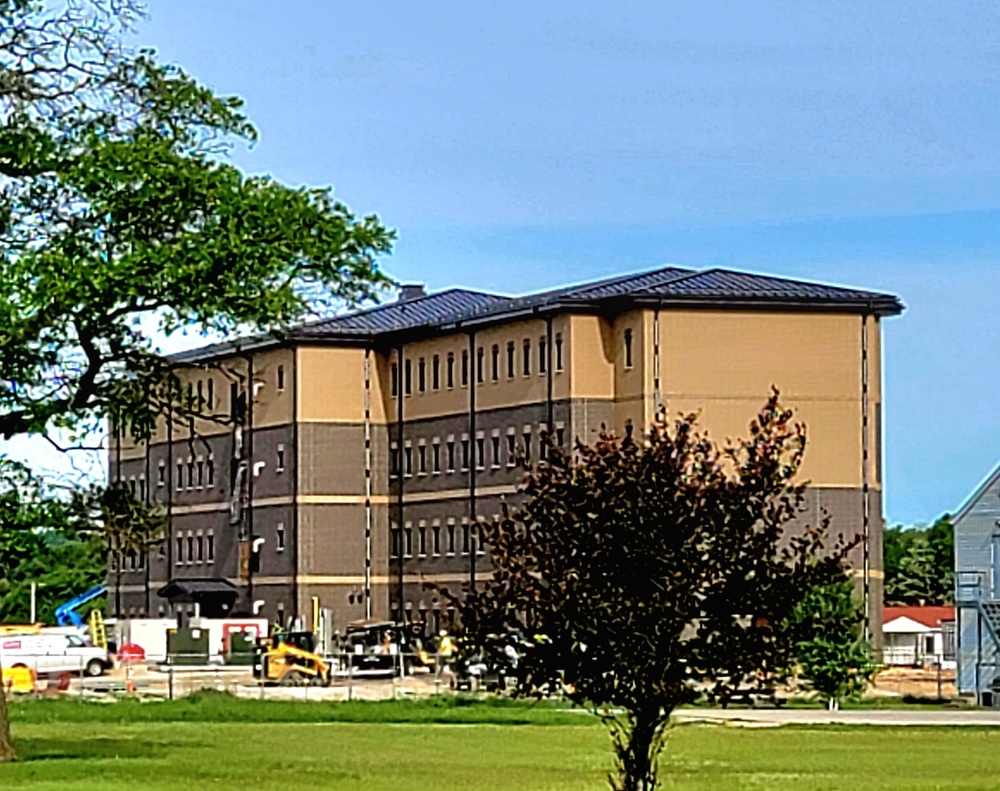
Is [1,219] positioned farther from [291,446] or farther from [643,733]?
[291,446]

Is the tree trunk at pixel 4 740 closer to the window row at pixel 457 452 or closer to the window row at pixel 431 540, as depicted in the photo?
the window row at pixel 457 452

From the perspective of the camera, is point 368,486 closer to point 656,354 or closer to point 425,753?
point 656,354

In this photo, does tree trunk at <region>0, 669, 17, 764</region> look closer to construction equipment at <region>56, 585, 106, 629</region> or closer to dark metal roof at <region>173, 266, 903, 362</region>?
dark metal roof at <region>173, 266, 903, 362</region>

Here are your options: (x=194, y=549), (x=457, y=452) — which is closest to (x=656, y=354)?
(x=457, y=452)

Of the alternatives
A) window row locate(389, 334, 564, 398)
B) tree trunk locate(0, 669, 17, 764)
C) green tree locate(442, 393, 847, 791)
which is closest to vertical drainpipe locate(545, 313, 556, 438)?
window row locate(389, 334, 564, 398)

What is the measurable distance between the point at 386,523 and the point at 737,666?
9494 cm

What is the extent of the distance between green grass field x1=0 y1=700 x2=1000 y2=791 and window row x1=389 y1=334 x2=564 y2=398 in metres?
36.2

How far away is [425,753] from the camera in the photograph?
1898 inches

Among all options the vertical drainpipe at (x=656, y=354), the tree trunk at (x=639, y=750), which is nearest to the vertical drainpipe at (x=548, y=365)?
the vertical drainpipe at (x=656, y=354)

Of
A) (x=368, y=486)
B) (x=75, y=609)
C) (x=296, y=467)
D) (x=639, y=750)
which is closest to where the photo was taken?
(x=639, y=750)

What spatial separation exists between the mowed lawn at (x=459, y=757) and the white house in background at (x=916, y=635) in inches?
2209

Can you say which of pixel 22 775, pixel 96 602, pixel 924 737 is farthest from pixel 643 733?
pixel 96 602

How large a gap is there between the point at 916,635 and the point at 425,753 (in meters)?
95.2

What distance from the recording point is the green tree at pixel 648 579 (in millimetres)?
24062
